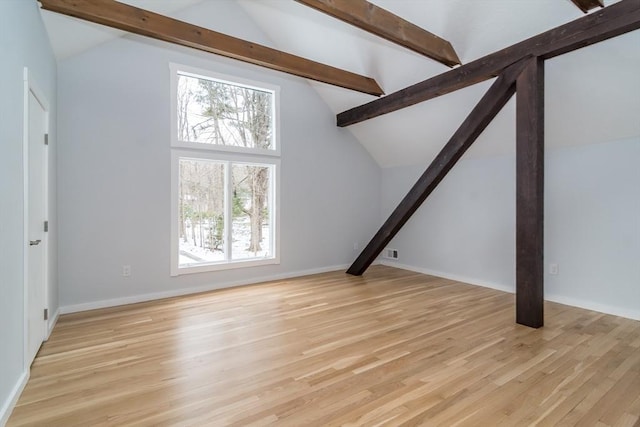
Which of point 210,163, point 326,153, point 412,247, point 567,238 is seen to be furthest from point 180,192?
point 567,238

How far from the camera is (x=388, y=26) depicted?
2.97m

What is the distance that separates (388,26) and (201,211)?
3136mm

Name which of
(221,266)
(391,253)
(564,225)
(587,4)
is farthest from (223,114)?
(564,225)

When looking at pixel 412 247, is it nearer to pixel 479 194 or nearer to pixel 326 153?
pixel 479 194

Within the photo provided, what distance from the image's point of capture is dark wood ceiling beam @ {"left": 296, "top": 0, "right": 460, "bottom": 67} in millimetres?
2617

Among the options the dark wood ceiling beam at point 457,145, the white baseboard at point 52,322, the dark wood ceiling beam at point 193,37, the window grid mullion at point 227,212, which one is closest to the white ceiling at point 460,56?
the dark wood ceiling beam at point 193,37

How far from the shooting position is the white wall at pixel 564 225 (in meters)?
3.39

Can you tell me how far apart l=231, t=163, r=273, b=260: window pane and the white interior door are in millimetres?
2210

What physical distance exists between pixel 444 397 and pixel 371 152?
4632 millimetres

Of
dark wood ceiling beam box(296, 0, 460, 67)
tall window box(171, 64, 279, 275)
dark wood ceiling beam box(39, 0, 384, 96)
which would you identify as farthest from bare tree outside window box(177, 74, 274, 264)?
dark wood ceiling beam box(296, 0, 460, 67)

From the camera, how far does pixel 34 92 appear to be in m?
2.36

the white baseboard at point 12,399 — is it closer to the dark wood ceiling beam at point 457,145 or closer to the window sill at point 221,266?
the window sill at point 221,266

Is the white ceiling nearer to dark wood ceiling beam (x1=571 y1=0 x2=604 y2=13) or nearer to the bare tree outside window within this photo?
dark wood ceiling beam (x1=571 y1=0 x2=604 y2=13)

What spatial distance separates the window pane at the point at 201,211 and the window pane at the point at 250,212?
205 mm
